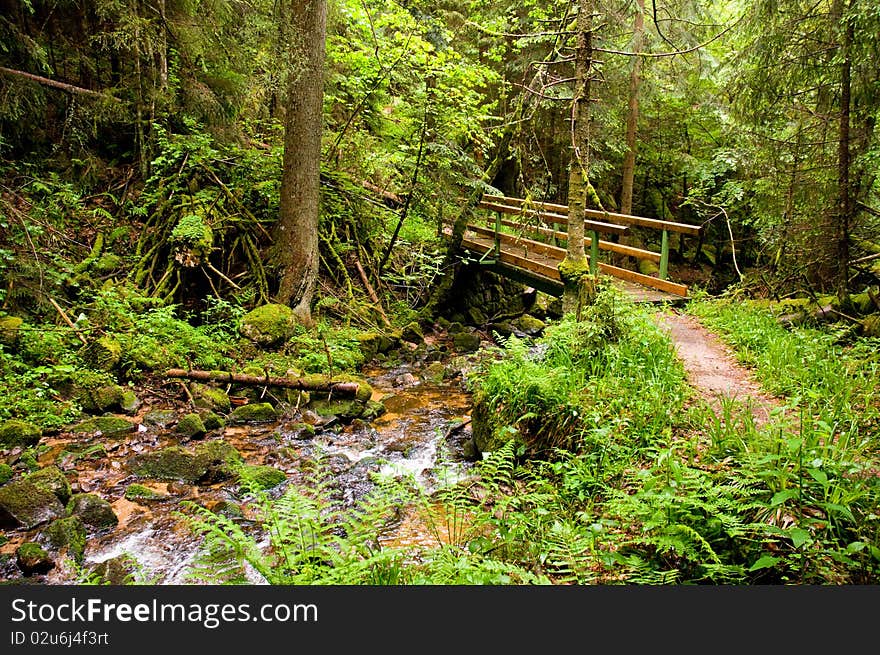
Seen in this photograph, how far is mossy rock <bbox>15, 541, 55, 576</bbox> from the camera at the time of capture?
162 inches

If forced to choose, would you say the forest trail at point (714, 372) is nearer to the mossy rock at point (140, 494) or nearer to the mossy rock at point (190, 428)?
the mossy rock at point (140, 494)

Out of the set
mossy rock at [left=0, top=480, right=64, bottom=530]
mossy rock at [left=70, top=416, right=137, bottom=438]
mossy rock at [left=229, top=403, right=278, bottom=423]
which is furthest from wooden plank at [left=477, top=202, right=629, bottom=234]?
mossy rock at [left=0, top=480, right=64, bottom=530]

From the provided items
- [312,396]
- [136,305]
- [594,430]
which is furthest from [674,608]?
[136,305]

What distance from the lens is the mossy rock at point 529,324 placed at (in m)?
13.8

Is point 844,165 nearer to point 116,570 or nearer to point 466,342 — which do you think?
point 466,342

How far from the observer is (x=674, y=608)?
2.69m

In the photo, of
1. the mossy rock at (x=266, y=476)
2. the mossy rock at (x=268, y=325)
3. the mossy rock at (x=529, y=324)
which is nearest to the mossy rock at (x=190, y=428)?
the mossy rock at (x=266, y=476)

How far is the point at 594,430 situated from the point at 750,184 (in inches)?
324

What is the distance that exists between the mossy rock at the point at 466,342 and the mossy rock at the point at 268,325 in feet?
13.8

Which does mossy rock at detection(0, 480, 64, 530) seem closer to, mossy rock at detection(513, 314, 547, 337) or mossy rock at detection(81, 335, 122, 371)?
mossy rock at detection(81, 335, 122, 371)

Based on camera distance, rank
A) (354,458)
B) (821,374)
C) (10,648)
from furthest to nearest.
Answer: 1. (354,458)
2. (821,374)
3. (10,648)

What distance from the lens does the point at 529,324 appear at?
46.9 feet

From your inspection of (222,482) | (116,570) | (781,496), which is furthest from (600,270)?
(116,570)

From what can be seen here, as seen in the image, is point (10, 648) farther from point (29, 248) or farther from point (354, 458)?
point (29, 248)
